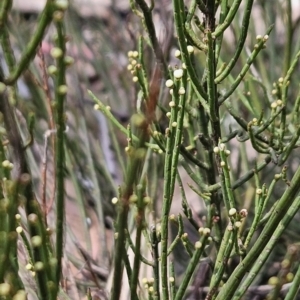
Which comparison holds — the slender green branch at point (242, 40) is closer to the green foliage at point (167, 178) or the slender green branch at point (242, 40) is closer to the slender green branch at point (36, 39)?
the green foliage at point (167, 178)

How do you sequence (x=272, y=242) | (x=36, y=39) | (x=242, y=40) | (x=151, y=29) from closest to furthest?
(x=36, y=39)
(x=272, y=242)
(x=242, y=40)
(x=151, y=29)

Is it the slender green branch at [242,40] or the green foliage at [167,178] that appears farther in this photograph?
the slender green branch at [242,40]

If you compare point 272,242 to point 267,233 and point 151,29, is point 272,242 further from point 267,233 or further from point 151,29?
point 151,29

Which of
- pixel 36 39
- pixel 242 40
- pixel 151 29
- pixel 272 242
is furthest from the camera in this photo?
pixel 151 29

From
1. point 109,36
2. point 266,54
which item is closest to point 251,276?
point 266,54

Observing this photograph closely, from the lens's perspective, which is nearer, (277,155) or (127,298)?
(277,155)

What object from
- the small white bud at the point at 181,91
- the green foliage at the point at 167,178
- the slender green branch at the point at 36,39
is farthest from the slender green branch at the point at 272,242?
the slender green branch at the point at 36,39

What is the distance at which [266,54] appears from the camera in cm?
Result: 220

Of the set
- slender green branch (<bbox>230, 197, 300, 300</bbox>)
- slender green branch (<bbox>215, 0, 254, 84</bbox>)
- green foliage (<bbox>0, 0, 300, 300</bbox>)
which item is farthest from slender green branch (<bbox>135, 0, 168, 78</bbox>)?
slender green branch (<bbox>230, 197, 300, 300</bbox>)

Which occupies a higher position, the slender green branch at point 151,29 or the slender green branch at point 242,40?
the slender green branch at point 151,29

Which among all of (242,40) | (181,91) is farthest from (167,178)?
(242,40)

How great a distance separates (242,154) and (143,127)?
102cm

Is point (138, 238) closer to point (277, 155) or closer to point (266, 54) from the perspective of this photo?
point (277, 155)

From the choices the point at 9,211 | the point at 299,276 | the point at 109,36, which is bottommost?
the point at 299,276
